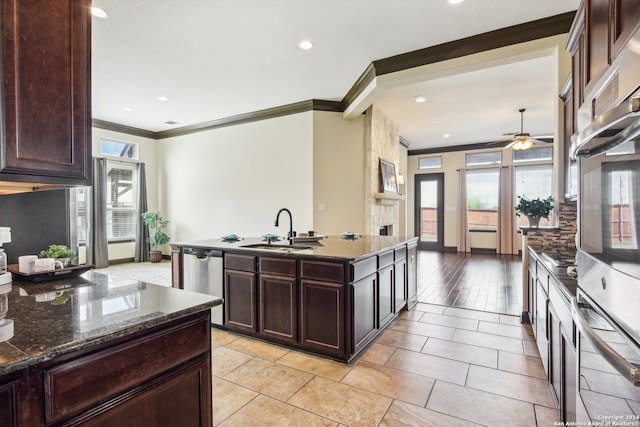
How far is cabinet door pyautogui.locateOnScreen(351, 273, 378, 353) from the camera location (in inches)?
104

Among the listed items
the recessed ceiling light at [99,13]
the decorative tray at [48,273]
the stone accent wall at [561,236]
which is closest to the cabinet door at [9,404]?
the decorative tray at [48,273]

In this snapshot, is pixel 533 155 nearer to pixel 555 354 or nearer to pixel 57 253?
pixel 555 354

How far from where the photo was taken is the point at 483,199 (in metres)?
8.83

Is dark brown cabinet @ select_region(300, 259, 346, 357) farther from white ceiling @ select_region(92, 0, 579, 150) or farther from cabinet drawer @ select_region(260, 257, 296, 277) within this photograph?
white ceiling @ select_region(92, 0, 579, 150)

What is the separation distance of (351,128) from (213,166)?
3.09 metres

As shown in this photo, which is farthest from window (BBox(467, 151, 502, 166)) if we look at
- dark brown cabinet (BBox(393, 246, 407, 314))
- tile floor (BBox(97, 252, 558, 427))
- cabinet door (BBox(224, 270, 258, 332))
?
cabinet door (BBox(224, 270, 258, 332))

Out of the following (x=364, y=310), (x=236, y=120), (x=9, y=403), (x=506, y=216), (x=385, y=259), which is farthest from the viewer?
(x=506, y=216)

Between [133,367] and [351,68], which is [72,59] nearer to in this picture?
[133,367]

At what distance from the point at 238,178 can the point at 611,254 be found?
6.15 metres

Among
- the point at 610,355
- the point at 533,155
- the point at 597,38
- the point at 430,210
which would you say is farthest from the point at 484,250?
the point at 610,355

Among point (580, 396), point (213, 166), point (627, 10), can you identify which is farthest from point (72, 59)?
point (213, 166)

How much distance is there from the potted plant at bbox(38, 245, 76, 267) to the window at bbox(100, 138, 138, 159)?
19.2ft

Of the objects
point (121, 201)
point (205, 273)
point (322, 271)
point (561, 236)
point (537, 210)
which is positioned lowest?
point (205, 273)

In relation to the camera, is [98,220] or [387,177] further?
[98,220]
